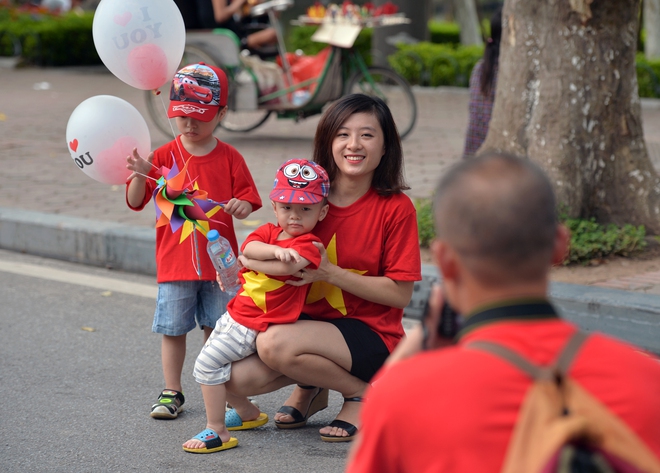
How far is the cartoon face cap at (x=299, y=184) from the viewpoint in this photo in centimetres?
299

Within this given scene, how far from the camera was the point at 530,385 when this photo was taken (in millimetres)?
1330

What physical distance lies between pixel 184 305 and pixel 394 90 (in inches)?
270

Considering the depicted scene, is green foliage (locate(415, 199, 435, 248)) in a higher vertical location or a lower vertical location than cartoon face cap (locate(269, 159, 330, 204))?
lower

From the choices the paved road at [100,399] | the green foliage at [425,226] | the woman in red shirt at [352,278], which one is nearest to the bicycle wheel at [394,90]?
the green foliage at [425,226]

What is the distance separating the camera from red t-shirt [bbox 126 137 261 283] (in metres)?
3.49

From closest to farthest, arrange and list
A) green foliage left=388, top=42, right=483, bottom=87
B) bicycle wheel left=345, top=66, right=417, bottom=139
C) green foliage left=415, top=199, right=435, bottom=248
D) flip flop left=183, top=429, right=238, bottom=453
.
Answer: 1. flip flop left=183, top=429, right=238, bottom=453
2. green foliage left=415, top=199, right=435, bottom=248
3. bicycle wheel left=345, top=66, right=417, bottom=139
4. green foliage left=388, top=42, right=483, bottom=87

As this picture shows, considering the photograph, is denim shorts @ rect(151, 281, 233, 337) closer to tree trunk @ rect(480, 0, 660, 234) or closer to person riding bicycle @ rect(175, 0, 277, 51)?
tree trunk @ rect(480, 0, 660, 234)

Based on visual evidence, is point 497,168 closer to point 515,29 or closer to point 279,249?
point 279,249

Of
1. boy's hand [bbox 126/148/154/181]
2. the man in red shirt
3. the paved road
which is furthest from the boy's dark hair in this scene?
the man in red shirt

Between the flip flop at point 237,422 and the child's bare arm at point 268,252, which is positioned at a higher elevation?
the child's bare arm at point 268,252

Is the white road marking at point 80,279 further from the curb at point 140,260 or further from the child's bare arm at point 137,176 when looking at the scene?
the child's bare arm at point 137,176

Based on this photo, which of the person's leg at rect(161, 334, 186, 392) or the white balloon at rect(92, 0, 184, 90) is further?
the person's leg at rect(161, 334, 186, 392)

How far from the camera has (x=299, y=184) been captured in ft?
9.82

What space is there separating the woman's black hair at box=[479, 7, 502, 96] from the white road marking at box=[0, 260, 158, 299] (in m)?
2.67
